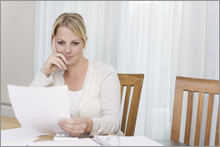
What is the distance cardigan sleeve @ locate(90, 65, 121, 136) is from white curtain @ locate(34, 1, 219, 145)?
89 centimetres

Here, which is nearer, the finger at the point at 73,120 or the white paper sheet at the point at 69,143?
the white paper sheet at the point at 69,143

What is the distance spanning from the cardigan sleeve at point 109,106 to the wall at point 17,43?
2.19m

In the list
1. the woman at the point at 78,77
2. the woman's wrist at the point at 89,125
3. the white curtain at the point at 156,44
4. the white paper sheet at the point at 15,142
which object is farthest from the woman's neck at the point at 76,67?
the white curtain at the point at 156,44

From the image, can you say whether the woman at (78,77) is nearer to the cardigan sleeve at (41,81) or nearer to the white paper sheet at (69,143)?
the cardigan sleeve at (41,81)

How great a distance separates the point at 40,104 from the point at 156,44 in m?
1.56

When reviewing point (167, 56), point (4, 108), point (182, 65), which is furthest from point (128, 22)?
point (4, 108)

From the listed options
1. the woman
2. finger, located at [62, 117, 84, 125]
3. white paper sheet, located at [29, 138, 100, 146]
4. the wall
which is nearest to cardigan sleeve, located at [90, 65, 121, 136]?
the woman

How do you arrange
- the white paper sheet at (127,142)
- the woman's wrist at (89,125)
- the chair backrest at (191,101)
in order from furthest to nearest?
the chair backrest at (191,101) < the woman's wrist at (89,125) < the white paper sheet at (127,142)

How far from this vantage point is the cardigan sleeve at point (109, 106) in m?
1.01

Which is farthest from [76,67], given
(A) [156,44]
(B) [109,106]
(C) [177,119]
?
(A) [156,44]

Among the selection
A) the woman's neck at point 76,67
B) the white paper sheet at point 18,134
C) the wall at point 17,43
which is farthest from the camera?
the wall at point 17,43

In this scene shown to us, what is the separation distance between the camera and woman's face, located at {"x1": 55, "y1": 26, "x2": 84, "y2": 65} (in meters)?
1.26

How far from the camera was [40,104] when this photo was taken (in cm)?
81

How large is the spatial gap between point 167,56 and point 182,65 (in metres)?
0.19
